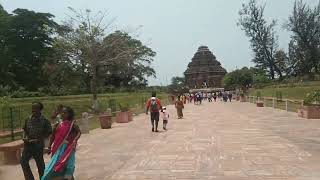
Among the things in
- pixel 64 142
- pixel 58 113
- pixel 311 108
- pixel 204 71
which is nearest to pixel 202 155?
pixel 58 113

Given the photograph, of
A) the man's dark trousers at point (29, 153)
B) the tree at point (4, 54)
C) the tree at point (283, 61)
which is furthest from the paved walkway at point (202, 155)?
the tree at point (283, 61)

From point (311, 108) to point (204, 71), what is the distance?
82.8m

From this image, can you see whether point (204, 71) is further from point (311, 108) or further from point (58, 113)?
point (58, 113)

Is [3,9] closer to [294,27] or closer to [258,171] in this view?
[294,27]

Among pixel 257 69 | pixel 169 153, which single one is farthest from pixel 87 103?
pixel 257 69

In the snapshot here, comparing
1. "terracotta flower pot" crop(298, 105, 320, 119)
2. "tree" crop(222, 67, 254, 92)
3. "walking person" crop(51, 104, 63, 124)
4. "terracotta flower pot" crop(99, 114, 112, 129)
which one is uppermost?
"tree" crop(222, 67, 254, 92)

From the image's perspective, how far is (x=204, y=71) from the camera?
10850cm

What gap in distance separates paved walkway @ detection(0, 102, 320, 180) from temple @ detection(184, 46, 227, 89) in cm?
8786

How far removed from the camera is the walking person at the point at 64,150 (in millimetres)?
8062

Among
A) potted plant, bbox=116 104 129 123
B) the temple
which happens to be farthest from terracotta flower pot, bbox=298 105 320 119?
the temple

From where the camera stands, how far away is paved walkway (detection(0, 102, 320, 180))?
35.9 ft

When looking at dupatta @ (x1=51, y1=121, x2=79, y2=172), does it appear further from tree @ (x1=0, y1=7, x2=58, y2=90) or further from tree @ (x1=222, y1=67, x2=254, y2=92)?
tree @ (x1=222, y1=67, x2=254, y2=92)

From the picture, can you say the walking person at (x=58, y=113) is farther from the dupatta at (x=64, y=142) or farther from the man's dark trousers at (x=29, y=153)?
the dupatta at (x=64, y=142)

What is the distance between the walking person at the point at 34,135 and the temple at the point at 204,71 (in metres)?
98.3
